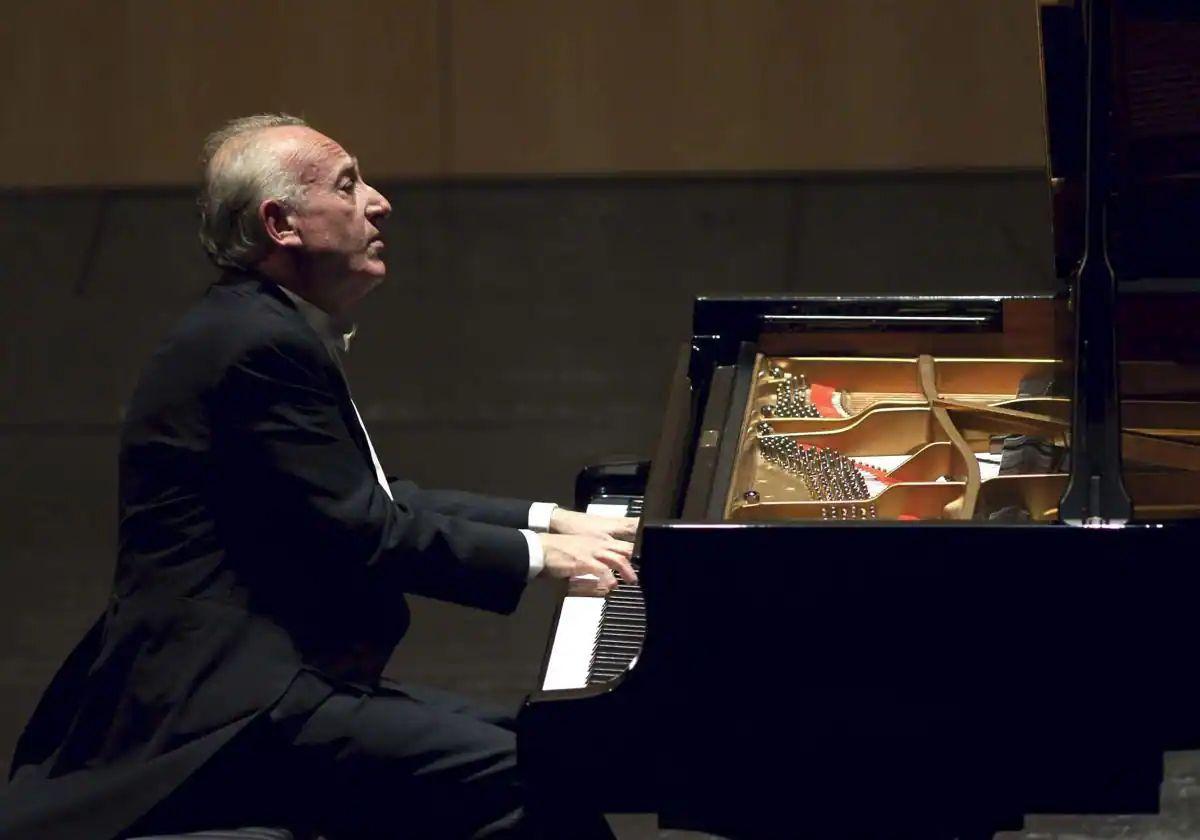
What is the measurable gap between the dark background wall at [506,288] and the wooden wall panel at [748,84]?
0.29ft

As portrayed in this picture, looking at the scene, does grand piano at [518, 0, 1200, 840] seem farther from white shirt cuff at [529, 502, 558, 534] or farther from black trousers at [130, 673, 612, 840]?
white shirt cuff at [529, 502, 558, 534]

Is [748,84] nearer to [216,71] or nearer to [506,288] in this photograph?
[506,288]

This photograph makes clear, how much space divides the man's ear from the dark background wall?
78.2 inches

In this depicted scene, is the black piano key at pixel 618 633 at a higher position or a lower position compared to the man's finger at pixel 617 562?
lower

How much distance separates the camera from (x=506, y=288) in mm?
4637

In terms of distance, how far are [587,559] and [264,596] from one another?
0.39 m

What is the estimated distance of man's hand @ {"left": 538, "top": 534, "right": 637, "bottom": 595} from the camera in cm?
217

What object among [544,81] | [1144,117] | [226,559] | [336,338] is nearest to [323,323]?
[336,338]

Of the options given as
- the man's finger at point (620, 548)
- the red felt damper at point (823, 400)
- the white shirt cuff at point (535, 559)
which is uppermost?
the red felt damper at point (823, 400)

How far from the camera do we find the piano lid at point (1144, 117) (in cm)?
207

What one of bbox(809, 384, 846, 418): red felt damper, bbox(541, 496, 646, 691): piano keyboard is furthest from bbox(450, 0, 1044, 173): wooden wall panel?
bbox(541, 496, 646, 691): piano keyboard

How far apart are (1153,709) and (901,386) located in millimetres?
907

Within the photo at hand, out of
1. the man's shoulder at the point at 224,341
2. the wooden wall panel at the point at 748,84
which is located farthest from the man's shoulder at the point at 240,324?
the wooden wall panel at the point at 748,84

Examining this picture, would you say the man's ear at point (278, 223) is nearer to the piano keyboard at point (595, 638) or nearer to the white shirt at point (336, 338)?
the white shirt at point (336, 338)
